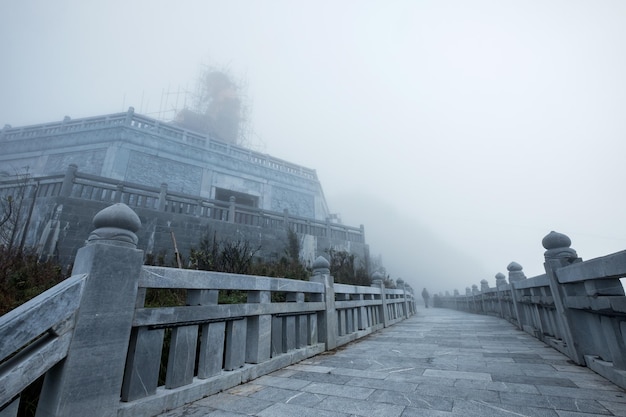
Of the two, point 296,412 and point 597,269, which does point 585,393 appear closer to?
point 597,269

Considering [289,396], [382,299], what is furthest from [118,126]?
[289,396]

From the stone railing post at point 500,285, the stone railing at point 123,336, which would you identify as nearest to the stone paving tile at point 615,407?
the stone railing at point 123,336

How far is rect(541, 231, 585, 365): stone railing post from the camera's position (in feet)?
12.2

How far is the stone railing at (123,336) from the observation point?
1.63m

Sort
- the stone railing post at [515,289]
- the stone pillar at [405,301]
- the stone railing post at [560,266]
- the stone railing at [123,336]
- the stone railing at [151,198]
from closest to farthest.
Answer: the stone railing at [123,336] → the stone railing post at [560,266] → the stone railing post at [515,289] → the stone railing at [151,198] → the stone pillar at [405,301]

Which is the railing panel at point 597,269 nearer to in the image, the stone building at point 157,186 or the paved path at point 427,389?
the paved path at point 427,389

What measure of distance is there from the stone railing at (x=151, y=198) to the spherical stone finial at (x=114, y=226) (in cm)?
920

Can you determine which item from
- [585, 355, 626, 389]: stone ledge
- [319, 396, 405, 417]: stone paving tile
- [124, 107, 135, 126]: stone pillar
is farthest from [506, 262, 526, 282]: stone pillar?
[124, 107, 135, 126]: stone pillar

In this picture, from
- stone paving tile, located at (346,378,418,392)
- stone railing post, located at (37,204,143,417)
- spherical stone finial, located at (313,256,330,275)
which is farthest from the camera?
spherical stone finial, located at (313,256,330,275)

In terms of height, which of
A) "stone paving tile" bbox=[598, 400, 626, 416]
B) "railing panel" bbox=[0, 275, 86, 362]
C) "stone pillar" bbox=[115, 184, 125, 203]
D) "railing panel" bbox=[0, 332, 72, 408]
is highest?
"stone pillar" bbox=[115, 184, 125, 203]

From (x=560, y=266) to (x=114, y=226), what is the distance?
5.26 metres

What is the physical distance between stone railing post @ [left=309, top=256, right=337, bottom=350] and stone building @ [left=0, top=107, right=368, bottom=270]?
469 centimetres

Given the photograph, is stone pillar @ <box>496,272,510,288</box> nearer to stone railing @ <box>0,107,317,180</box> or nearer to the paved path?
the paved path

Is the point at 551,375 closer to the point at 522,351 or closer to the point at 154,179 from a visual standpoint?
the point at 522,351
